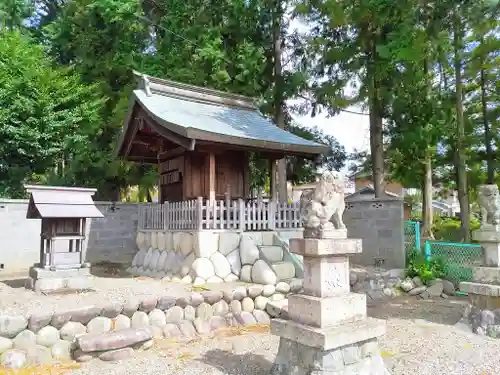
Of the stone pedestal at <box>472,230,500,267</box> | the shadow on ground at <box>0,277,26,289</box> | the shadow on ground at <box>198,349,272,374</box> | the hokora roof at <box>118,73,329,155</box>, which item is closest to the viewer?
the shadow on ground at <box>198,349,272,374</box>

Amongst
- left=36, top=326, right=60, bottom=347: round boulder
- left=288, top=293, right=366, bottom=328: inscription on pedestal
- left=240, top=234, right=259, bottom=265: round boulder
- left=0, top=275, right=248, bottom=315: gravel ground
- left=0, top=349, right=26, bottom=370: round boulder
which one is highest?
left=240, top=234, right=259, bottom=265: round boulder

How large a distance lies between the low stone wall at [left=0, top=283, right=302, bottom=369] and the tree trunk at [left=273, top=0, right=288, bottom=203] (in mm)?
8066

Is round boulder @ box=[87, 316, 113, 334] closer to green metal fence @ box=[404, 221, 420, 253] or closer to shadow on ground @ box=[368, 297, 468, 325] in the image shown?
shadow on ground @ box=[368, 297, 468, 325]

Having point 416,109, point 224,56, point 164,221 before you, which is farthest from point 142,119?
point 416,109

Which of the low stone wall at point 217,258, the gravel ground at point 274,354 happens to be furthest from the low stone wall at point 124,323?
the low stone wall at point 217,258

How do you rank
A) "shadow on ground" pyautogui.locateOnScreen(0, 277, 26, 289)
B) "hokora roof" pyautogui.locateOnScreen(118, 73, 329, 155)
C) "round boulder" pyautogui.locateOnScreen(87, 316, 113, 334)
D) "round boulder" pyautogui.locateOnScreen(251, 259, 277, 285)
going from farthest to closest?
"hokora roof" pyautogui.locateOnScreen(118, 73, 329, 155), "round boulder" pyautogui.locateOnScreen(251, 259, 277, 285), "shadow on ground" pyautogui.locateOnScreen(0, 277, 26, 289), "round boulder" pyautogui.locateOnScreen(87, 316, 113, 334)

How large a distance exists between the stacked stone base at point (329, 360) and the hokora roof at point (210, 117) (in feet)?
20.3

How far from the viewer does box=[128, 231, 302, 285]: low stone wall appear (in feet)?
32.0

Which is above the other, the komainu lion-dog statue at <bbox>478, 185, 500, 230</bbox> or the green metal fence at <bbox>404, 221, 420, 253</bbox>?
the komainu lion-dog statue at <bbox>478, 185, 500, 230</bbox>

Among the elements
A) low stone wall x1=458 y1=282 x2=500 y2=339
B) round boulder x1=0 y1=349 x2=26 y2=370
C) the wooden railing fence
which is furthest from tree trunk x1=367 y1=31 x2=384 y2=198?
round boulder x1=0 y1=349 x2=26 y2=370

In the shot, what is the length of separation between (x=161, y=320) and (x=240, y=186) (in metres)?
6.30

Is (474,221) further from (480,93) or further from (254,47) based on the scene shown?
(254,47)

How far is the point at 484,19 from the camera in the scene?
843 centimetres

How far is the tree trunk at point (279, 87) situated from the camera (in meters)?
16.6
